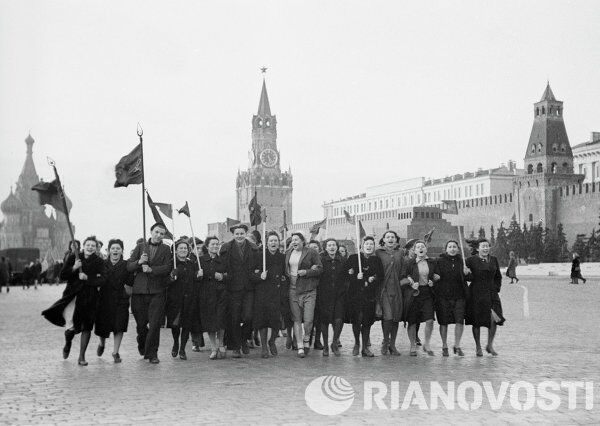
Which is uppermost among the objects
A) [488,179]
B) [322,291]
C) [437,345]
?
[488,179]

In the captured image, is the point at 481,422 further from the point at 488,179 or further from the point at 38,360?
the point at 488,179

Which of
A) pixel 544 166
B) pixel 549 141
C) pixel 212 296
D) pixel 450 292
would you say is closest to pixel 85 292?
pixel 212 296

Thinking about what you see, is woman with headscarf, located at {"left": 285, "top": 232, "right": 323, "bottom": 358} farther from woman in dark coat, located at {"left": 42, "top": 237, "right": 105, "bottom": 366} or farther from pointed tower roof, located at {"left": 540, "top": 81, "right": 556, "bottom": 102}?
pointed tower roof, located at {"left": 540, "top": 81, "right": 556, "bottom": 102}

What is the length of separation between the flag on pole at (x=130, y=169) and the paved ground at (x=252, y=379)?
1.89 meters

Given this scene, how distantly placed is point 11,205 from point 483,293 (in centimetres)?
8030

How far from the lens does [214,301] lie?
31.2 ft

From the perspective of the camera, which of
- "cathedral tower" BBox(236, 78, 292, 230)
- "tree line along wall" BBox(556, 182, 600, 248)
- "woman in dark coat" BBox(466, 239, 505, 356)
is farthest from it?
"cathedral tower" BBox(236, 78, 292, 230)

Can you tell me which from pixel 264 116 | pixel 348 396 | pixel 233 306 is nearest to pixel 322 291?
pixel 233 306

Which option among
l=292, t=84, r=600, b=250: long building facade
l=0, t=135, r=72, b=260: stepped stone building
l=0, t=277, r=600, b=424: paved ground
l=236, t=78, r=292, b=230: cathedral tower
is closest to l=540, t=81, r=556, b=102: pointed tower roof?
l=292, t=84, r=600, b=250: long building facade

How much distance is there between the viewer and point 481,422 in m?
5.62

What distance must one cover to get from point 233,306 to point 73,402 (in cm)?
320

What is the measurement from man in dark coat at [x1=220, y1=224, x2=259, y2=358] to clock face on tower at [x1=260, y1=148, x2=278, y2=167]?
4349 inches

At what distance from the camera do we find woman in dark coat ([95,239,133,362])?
907 cm

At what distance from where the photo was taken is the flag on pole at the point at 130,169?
35.4 ft
